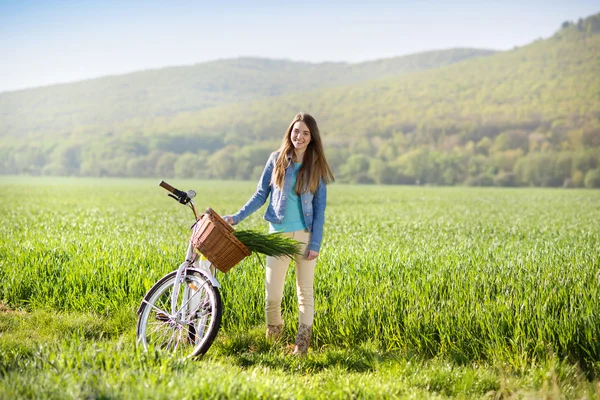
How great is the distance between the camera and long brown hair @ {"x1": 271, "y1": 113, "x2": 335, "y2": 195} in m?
5.58

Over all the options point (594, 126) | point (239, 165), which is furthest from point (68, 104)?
point (594, 126)

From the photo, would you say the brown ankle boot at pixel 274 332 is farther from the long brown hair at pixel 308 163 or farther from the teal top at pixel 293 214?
the long brown hair at pixel 308 163

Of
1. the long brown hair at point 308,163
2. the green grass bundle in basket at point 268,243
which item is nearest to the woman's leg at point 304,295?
the green grass bundle in basket at point 268,243

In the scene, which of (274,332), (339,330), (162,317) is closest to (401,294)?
(339,330)

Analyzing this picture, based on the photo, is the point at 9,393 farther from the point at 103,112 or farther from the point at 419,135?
the point at 103,112

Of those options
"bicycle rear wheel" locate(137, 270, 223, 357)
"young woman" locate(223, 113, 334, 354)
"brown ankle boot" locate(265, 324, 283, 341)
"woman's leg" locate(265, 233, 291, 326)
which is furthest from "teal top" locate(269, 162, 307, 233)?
"brown ankle boot" locate(265, 324, 283, 341)

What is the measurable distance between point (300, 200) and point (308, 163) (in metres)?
0.36

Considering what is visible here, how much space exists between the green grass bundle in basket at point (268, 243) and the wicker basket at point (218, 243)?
0.38 metres

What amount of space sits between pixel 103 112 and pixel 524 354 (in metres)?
208

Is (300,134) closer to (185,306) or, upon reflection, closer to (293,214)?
(293,214)

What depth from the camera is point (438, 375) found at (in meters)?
4.95

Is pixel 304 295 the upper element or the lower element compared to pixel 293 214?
lower

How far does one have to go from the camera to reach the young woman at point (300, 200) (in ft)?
18.3

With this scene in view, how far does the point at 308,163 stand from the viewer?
5.65m
